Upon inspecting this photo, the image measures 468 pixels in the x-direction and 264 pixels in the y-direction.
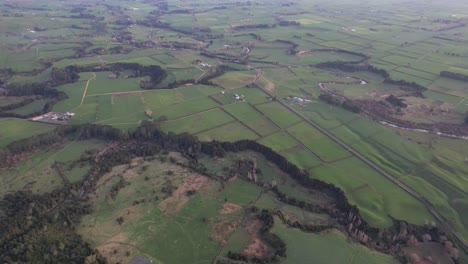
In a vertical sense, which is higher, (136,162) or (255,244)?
(136,162)

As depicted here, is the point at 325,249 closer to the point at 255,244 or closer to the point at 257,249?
the point at 257,249

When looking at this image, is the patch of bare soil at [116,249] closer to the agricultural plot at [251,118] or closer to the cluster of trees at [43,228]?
Result: the cluster of trees at [43,228]

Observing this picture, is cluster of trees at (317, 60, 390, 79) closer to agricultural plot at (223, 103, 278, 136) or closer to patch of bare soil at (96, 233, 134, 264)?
agricultural plot at (223, 103, 278, 136)

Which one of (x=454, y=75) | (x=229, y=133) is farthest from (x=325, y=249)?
(x=454, y=75)

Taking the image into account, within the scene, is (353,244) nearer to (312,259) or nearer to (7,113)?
(312,259)

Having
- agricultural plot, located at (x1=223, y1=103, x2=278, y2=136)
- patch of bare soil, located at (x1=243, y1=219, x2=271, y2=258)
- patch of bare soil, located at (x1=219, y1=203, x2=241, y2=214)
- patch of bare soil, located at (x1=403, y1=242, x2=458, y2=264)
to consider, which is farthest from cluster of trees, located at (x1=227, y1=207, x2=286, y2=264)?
agricultural plot, located at (x1=223, y1=103, x2=278, y2=136)

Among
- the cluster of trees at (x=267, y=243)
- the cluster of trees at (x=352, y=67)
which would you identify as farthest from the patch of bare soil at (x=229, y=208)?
the cluster of trees at (x=352, y=67)
